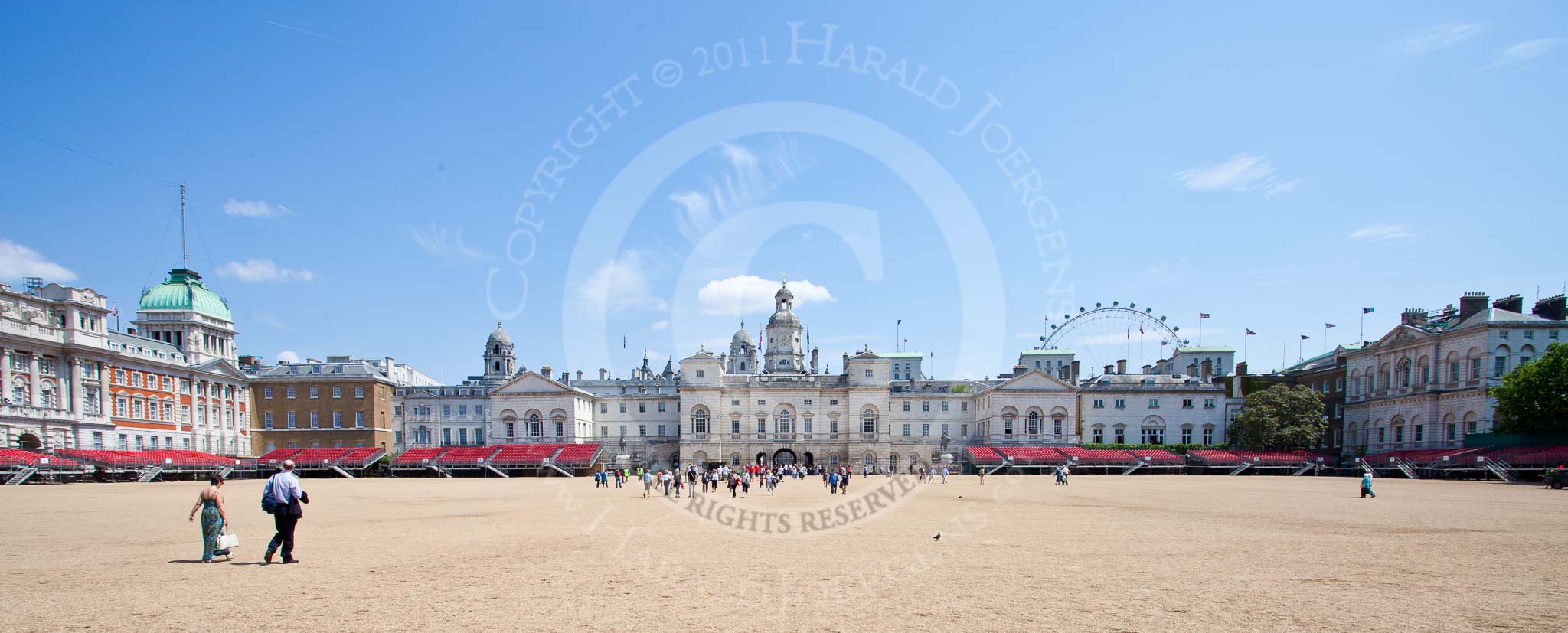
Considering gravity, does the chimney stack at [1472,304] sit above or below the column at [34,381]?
above

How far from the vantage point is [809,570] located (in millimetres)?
15461

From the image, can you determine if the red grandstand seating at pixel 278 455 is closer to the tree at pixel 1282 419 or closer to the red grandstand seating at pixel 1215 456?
the red grandstand seating at pixel 1215 456

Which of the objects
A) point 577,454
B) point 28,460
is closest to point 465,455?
point 577,454

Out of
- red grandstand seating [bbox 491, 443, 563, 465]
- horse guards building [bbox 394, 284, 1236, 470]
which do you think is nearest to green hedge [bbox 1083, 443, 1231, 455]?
horse guards building [bbox 394, 284, 1236, 470]

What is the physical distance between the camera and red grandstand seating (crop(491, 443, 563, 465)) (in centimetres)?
6719

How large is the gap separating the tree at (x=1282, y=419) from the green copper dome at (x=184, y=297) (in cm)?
10086

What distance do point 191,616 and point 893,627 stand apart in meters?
9.76

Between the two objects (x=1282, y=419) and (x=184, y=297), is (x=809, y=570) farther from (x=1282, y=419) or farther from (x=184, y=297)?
(x=184, y=297)

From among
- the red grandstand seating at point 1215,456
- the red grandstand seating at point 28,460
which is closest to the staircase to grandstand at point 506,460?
the red grandstand seating at point 28,460

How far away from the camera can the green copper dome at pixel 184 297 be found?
268ft

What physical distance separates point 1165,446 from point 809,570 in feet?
224

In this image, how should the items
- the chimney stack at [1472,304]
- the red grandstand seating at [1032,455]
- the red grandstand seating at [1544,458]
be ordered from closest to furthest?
the red grandstand seating at [1544,458], the chimney stack at [1472,304], the red grandstand seating at [1032,455]

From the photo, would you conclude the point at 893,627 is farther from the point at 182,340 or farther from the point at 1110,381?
the point at 182,340

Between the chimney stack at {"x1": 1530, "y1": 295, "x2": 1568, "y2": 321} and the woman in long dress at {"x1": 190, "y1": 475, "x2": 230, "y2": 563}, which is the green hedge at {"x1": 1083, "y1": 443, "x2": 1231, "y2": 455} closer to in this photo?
the chimney stack at {"x1": 1530, "y1": 295, "x2": 1568, "y2": 321}
